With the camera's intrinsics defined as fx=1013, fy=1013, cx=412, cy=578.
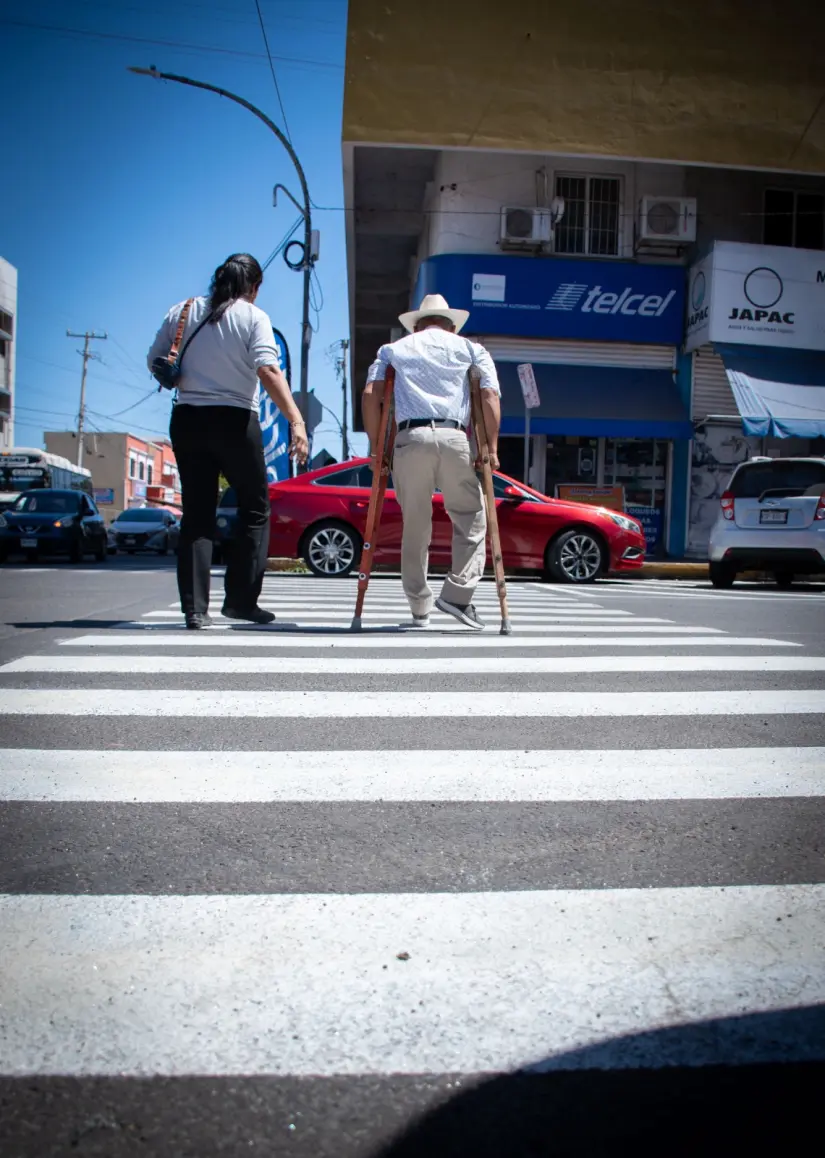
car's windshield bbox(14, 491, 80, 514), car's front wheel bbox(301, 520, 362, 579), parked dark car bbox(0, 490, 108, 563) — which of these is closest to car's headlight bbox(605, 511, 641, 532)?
car's front wheel bbox(301, 520, 362, 579)

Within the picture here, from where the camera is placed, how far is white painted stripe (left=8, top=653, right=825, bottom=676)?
4227 mm

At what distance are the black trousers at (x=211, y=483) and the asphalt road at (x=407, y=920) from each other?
70.1 inches

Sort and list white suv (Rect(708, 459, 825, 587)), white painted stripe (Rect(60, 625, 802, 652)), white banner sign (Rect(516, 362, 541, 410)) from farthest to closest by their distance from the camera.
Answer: white banner sign (Rect(516, 362, 541, 410)), white suv (Rect(708, 459, 825, 587)), white painted stripe (Rect(60, 625, 802, 652))

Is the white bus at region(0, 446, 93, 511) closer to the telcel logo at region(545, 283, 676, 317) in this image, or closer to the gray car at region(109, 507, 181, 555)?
the gray car at region(109, 507, 181, 555)

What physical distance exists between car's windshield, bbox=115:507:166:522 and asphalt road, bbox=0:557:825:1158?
2848 cm

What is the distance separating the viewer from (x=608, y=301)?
21.2 metres

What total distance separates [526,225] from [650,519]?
6606 millimetres

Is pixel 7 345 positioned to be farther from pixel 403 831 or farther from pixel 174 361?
pixel 403 831

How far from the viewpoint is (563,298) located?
21000 millimetres

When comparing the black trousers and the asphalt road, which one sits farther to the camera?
the black trousers

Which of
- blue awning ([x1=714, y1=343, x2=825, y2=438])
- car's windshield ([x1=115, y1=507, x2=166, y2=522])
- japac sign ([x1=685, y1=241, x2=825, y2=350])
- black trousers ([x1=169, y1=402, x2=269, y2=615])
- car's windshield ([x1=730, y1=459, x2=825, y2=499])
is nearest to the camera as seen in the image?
black trousers ([x1=169, y1=402, x2=269, y2=615])

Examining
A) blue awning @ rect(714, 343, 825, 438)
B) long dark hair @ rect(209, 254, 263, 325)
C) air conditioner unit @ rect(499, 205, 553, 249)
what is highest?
air conditioner unit @ rect(499, 205, 553, 249)

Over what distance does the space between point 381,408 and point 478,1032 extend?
4924 mm

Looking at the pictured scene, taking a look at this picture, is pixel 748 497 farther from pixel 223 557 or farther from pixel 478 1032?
pixel 478 1032
